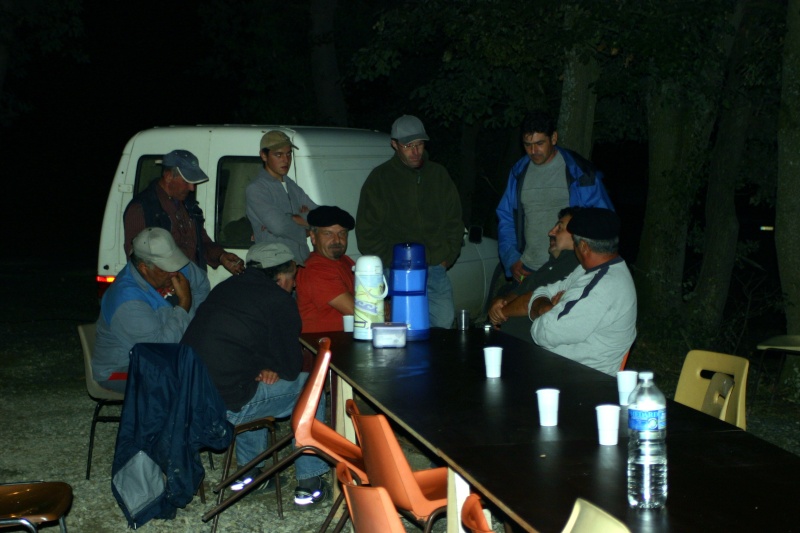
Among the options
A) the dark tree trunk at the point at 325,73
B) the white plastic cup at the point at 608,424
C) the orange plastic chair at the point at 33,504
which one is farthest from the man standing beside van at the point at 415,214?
the dark tree trunk at the point at 325,73

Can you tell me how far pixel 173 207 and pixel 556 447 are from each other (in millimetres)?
4240

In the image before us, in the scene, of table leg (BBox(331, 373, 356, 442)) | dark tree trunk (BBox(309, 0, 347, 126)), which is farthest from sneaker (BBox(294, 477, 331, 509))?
dark tree trunk (BBox(309, 0, 347, 126))

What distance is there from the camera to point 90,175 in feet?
146

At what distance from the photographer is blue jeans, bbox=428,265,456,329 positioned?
727 cm

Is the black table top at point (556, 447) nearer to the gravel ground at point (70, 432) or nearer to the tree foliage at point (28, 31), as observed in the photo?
the gravel ground at point (70, 432)

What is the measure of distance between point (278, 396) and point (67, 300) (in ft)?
35.5

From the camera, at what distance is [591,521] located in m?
2.28

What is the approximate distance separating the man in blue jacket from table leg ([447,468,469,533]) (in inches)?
135

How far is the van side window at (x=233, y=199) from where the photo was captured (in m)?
7.60

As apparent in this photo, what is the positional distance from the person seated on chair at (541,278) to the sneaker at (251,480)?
5.58 feet

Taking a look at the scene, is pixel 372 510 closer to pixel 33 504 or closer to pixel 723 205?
pixel 33 504

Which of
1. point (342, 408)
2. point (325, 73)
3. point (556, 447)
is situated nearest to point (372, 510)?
point (556, 447)

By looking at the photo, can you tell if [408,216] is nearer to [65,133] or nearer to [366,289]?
[366,289]

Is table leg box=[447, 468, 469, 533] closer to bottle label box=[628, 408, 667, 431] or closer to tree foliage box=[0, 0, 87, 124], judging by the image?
bottle label box=[628, 408, 667, 431]
